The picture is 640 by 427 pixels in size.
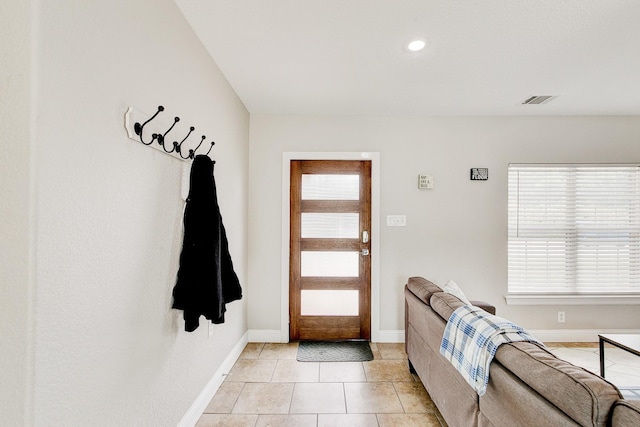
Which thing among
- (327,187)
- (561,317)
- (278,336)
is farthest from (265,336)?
(561,317)

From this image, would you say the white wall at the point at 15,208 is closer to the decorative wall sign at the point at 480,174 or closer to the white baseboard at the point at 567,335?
the decorative wall sign at the point at 480,174

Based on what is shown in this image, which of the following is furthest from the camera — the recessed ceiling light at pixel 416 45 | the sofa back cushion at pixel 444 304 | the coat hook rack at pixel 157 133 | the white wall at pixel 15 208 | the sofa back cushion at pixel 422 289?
the sofa back cushion at pixel 422 289

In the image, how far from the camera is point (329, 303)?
3.38m

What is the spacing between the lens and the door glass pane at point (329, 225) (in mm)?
3373

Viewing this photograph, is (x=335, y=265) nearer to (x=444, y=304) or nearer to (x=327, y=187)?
(x=327, y=187)

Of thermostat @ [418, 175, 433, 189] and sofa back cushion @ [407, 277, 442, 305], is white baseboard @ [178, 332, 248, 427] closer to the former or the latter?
sofa back cushion @ [407, 277, 442, 305]

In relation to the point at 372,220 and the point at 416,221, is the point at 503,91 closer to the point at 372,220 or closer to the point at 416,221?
the point at 416,221

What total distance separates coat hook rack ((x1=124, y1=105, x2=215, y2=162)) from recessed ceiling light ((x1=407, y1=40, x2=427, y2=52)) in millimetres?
1474

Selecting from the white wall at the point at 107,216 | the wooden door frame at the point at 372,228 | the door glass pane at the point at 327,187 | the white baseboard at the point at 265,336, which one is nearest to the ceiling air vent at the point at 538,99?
the wooden door frame at the point at 372,228

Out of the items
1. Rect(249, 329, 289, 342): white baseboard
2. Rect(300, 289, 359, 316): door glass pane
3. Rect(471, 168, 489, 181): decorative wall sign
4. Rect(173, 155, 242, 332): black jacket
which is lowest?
Rect(249, 329, 289, 342): white baseboard

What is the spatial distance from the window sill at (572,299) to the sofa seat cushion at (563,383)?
2.33 metres

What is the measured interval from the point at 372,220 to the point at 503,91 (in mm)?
1650

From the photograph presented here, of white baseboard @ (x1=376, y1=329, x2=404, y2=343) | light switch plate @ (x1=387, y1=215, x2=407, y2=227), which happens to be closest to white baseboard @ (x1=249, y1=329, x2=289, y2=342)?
white baseboard @ (x1=376, y1=329, x2=404, y2=343)

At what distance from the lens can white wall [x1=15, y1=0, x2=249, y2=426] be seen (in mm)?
924
